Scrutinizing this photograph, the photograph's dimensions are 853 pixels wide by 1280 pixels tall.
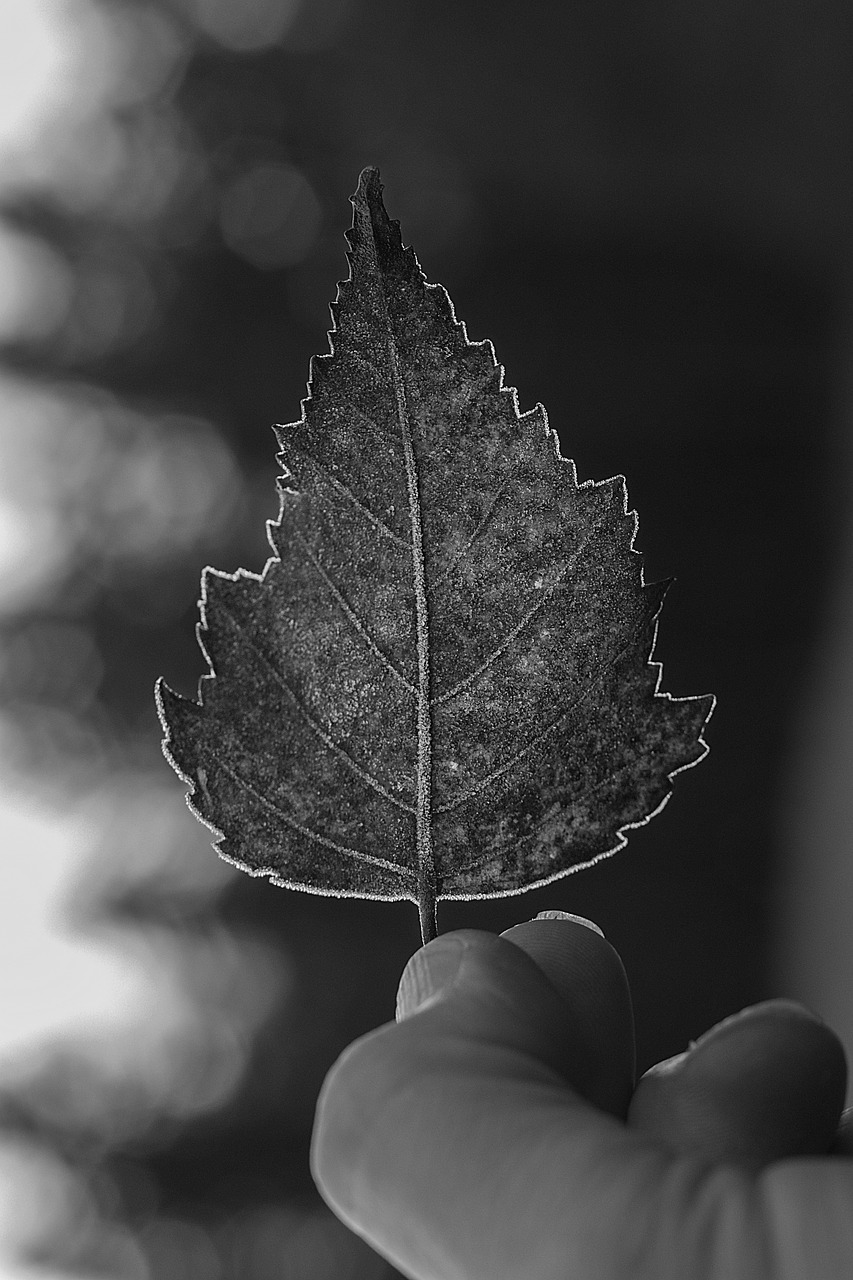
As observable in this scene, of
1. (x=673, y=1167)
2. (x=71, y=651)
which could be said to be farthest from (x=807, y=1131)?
(x=71, y=651)

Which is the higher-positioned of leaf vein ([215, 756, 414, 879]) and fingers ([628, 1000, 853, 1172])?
leaf vein ([215, 756, 414, 879])

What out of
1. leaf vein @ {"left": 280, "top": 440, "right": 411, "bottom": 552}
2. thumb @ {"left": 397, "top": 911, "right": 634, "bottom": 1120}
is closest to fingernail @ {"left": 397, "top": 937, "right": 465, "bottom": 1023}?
thumb @ {"left": 397, "top": 911, "right": 634, "bottom": 1120}

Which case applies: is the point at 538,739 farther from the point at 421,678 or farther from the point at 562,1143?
the point at 562,1143

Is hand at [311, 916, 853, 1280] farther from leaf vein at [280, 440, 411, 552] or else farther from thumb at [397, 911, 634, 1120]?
leaf vein at [280, 440, 411, 552]

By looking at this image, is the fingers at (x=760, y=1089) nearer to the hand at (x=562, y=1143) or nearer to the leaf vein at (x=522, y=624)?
the hand at (x=562, y=1143)

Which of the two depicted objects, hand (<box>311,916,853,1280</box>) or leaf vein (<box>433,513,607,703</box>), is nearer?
hand (<box>311,916,853,1280</box>)

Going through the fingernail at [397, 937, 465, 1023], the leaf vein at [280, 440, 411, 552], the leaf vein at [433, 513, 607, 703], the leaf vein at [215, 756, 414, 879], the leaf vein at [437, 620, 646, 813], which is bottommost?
the fingernail at [397, 937, 465, 1023]

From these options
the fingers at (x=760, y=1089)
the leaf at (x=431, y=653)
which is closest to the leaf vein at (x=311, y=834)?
the leaf at (x=431, y=653)
